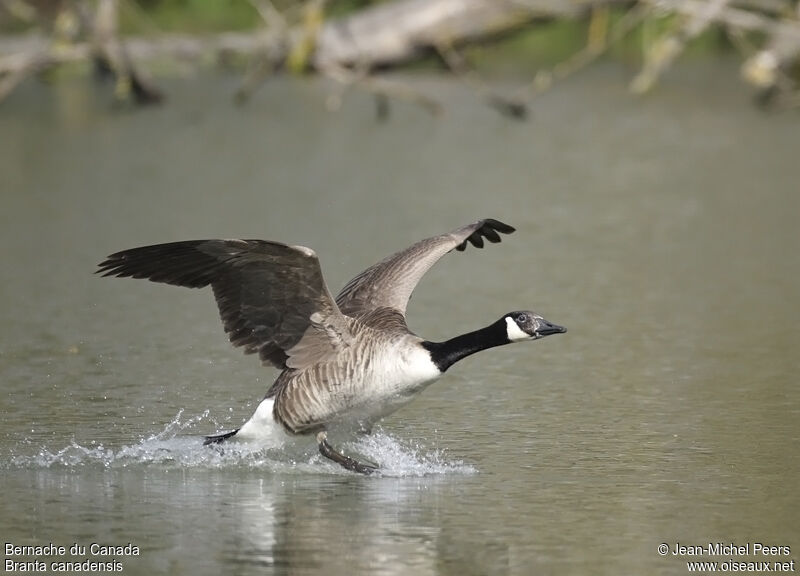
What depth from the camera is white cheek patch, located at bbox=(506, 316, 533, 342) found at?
7.43m

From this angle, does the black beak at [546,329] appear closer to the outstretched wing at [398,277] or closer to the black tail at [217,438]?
the outstretched wing at [398,277]

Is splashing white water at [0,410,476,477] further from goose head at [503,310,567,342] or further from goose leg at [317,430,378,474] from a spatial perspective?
goose head at [503,310,567,342]

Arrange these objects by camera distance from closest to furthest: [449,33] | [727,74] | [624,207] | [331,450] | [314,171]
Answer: [331,450] → [624,207] → [314,171] → [449,33] → [727,74]

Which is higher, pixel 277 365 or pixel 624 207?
pixel 624 207

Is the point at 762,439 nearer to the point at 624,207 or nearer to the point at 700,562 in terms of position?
the point at 700,562

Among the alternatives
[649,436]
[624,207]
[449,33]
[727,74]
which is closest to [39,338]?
[649,436]

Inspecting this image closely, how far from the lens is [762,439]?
7.51 m

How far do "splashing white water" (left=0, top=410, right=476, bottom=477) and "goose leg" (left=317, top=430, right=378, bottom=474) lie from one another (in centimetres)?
4

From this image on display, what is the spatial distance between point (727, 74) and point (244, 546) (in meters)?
20.7

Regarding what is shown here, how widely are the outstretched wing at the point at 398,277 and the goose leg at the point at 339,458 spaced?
2.74 ft

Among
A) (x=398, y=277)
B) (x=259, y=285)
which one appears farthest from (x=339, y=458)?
(x=398, y=277)

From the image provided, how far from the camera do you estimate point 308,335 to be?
7820 millimetres

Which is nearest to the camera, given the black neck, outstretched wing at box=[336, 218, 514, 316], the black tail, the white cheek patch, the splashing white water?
the splashing white water

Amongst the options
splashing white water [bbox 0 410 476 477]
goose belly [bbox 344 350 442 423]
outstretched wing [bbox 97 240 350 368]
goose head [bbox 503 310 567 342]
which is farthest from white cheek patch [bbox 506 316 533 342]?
outstretched wing [bbox 97 240 350 368]
